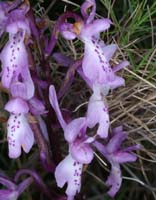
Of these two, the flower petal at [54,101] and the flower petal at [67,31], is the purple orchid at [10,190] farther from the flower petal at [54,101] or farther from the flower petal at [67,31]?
the flower petal at [67,31]

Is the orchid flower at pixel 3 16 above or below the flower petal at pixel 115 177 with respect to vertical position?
above

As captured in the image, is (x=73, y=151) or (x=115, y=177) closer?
(x=73, y=151)

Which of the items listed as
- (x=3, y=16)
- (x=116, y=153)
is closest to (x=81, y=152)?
(x=116, y=153)

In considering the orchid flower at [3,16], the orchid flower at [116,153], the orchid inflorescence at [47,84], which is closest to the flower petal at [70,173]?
the orchid inflorescence at [47,84]

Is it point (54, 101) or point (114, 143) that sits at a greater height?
point (54, 101)

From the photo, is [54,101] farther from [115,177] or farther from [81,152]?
[115,177]

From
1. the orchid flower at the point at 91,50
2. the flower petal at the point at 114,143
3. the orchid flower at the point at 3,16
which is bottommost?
the flower petal at the point at 114,143

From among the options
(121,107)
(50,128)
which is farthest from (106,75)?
(121,107)

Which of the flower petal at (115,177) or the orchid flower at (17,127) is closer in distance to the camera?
the orchid flower at (17,127)
